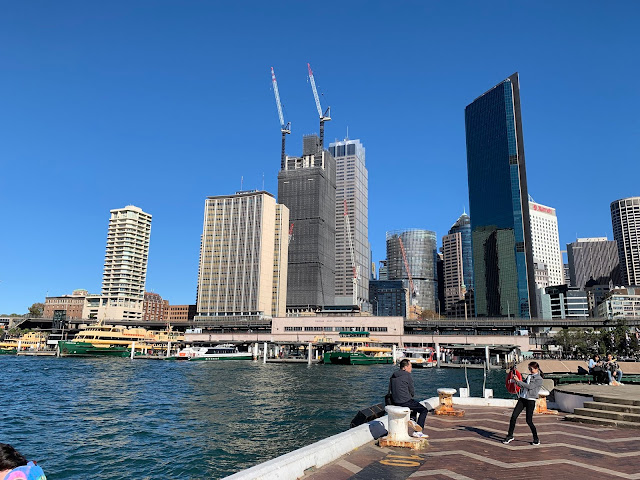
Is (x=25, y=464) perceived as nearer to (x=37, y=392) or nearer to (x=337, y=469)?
(x=337, y=469)

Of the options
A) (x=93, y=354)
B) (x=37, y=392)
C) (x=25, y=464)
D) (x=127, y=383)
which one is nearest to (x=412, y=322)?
(x=93, y=354)

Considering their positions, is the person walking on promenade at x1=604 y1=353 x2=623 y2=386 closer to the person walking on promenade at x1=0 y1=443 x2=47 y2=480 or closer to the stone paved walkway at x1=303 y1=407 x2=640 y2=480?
the stone paved walkway at x1=303 y1=407 x2=640 y2=480

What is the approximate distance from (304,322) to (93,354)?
227 feet

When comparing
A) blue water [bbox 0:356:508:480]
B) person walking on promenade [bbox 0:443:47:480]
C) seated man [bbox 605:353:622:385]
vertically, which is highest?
person walking on promenade [bbox 0:443:47:480]

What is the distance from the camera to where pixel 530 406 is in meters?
12.4

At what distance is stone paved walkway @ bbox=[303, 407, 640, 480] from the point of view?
9156 mm

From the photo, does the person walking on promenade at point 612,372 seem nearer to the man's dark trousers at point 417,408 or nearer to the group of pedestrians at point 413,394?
the group of pedestrians at point 413,394

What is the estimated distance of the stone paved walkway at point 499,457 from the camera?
9.16 m

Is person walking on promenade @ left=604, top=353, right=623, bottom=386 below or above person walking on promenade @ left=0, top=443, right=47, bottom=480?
below

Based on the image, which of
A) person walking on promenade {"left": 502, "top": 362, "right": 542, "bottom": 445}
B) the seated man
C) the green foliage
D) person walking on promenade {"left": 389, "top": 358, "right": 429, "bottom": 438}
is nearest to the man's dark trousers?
person walking on promenade {"left": 389, "top": 358, "right": 429, "bottom": 438}

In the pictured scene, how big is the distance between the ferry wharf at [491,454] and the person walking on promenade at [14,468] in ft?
11.2

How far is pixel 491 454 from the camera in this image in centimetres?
1091

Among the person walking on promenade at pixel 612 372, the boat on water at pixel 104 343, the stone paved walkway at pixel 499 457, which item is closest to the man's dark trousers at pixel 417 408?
the stone paved walkway at pixel 499 457

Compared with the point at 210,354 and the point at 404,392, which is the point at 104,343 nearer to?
the point at 210,354
